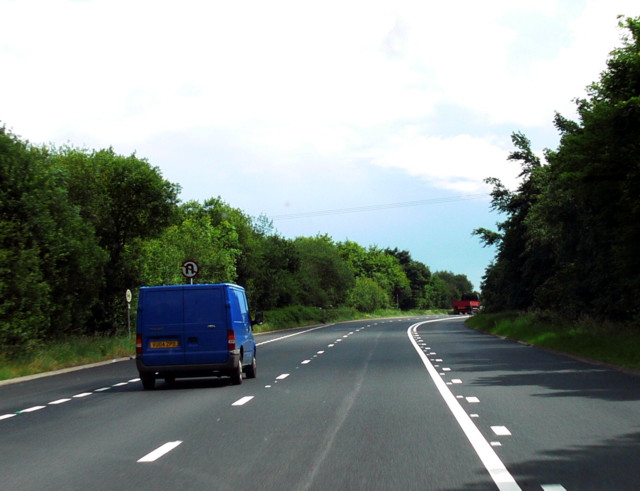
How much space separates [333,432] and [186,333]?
733 cm

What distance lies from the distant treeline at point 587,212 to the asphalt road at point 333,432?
687 cm

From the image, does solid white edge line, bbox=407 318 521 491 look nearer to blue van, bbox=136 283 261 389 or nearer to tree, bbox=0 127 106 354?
blue van, bbox=136 283 261 389

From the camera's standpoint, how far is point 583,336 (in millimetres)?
26922

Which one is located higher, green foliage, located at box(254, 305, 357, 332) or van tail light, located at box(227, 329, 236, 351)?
green foliage, located at box(254, 305, 357, 332)

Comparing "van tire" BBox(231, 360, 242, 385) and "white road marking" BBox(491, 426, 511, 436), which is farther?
"van tire" BBox(231, 360, 242, 385)

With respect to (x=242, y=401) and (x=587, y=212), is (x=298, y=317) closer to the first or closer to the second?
(x=587, y=212)

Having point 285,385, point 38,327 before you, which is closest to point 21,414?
point 285,385

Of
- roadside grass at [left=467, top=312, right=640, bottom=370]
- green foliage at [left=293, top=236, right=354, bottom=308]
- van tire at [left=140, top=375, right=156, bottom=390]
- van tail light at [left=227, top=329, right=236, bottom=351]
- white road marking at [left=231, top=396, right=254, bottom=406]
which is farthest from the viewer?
green foliage at [left=293, top=236, right=354, bottom=308]

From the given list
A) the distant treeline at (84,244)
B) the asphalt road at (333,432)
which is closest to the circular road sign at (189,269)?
the distant treeline at (84,244)

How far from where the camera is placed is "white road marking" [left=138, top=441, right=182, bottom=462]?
852 cm

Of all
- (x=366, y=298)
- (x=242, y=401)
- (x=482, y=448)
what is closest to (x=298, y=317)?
(x=366, y=298)

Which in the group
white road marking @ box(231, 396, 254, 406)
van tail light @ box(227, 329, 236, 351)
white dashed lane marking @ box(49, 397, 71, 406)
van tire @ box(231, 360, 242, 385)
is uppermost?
van tail light @ box(227, 329, 236, 351)

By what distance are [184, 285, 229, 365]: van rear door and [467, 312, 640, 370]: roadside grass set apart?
29.2 ft

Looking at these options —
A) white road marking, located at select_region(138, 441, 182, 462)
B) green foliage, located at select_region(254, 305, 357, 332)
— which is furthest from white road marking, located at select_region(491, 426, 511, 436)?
green foliage, located at select_region(254, 305, 357, 332)
